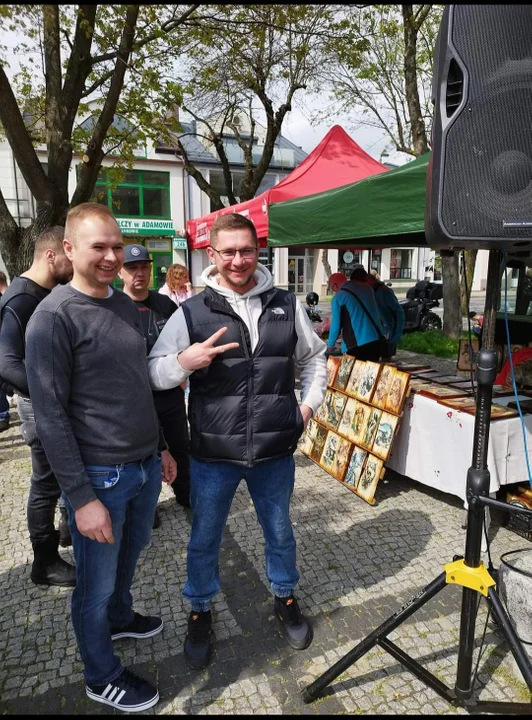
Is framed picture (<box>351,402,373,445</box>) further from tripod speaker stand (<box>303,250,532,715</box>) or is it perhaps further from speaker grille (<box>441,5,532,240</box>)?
speaker grille (<box>441,5,532,240</box>)

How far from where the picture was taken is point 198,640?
223 centimetres

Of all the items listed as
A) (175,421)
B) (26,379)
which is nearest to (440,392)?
(175,421)

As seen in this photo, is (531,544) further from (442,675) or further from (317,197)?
(317,197)

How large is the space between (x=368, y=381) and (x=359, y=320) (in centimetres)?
82

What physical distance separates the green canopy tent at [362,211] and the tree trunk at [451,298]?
632cm

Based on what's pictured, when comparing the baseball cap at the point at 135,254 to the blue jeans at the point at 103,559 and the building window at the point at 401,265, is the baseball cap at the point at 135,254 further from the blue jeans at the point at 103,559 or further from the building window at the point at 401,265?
the building window at the point at 401,265

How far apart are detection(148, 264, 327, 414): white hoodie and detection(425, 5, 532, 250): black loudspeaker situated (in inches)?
32.5

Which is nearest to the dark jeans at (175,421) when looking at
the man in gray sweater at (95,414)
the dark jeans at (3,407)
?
the man in gray sweater at (95,414)

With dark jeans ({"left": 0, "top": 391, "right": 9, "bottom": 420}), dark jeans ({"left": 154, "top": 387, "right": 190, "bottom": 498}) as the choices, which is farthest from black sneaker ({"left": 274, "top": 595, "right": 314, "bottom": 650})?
dark jeans ({"left": 0, "top": 391, "right": 9, "bottom": 420})

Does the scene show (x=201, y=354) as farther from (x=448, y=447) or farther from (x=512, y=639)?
(x=448, y=447)

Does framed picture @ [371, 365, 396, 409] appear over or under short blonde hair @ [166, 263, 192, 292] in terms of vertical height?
under

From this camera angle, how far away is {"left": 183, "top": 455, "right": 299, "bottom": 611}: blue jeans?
84.8 inches

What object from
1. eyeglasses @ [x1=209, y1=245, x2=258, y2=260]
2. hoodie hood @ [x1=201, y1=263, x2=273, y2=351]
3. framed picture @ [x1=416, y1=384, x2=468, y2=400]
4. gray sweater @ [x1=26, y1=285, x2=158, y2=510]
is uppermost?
eyeglasses @ [x1=209, y1=245, x2=258, y2=260]

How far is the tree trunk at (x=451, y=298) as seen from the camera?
33.2ft
